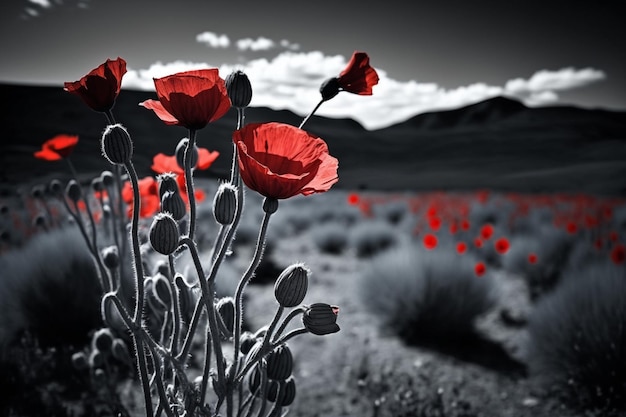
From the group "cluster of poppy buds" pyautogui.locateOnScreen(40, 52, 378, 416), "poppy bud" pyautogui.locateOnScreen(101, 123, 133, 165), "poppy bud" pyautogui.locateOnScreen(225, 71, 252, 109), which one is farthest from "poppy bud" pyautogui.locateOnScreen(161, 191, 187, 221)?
"poppy bud" pyautogui.locateOnScreen(225, 71, 252, 109)

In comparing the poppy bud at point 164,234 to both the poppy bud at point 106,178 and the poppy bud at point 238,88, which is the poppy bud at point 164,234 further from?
the poppy bud at point 106,178

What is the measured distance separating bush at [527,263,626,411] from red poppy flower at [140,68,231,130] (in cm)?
252

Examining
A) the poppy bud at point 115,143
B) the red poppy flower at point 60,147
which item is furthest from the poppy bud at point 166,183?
the red poppy flower at point 60,147

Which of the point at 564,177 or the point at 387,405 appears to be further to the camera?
the point at 564,177

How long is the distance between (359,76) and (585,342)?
2432 mm

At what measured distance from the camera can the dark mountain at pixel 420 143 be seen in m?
2.89

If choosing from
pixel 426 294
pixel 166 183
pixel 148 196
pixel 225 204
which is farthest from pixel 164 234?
pixel 426 294

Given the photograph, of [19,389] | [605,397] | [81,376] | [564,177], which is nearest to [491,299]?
[605,397]

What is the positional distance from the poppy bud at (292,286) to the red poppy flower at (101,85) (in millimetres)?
477

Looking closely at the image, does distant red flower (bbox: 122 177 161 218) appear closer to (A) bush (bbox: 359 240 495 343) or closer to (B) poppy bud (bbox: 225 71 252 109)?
(B) poppy bud (bbox: 225 71 252 109)

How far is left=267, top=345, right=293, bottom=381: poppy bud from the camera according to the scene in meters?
0.99

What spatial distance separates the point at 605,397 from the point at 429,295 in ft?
4.48

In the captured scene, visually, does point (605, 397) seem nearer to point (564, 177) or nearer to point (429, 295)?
point (429, 295)

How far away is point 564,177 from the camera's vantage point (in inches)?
584
